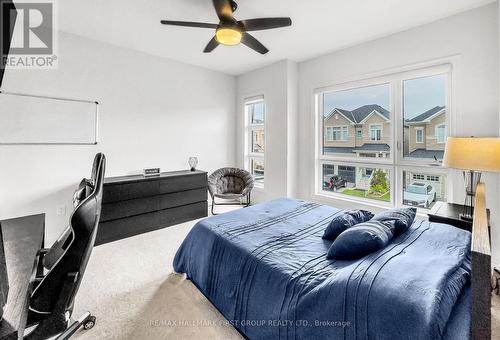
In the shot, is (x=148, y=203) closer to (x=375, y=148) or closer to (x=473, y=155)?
(x=375, y=148)

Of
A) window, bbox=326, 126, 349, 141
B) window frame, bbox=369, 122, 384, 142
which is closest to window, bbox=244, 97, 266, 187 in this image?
window, bbox=326, 126, 349, 141

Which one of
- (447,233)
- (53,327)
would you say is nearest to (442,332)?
(447,233)

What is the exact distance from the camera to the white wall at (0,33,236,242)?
2.97 m

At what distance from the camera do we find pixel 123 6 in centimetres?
258

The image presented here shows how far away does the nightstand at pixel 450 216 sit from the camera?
6.72 feet

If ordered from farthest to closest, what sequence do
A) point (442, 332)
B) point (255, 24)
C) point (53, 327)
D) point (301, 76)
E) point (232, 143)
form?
point (232, 143) < point (301, 76) < point (255, 24) < point (53, 327) < point (442, 332)

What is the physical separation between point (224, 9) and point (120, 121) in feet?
8.08

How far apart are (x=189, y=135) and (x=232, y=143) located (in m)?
1.05

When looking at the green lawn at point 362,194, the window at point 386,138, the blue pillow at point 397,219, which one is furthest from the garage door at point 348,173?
the blue pillow at point 397,219

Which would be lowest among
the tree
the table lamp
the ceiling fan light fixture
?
the tree

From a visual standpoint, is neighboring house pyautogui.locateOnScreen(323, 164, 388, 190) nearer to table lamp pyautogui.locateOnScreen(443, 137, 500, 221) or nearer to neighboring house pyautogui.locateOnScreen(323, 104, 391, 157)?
neighboring house pyautogui.locateOnScreen(323, 104, 391, 157)

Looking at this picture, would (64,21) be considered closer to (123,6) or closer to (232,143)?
(123,6)

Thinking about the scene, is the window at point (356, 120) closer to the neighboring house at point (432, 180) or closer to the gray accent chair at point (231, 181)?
the neighboring house at point (432, 180)

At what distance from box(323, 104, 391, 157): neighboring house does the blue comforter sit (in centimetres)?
181
